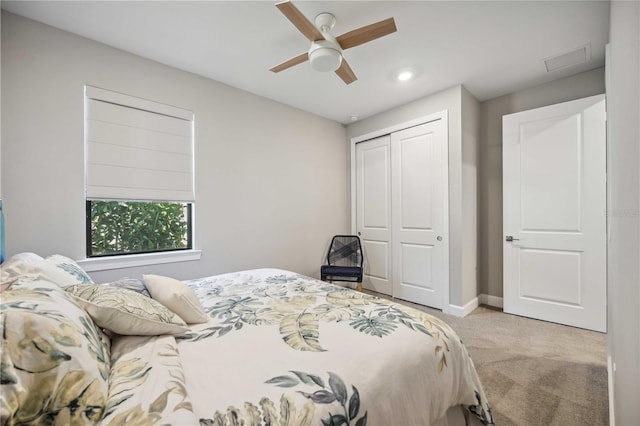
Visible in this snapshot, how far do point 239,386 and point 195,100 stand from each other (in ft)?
9.17

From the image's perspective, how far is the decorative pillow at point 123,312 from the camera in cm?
95

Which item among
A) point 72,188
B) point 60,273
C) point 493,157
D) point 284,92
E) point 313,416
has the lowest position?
point 313,416

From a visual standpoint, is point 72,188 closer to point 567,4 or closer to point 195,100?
point 195,100

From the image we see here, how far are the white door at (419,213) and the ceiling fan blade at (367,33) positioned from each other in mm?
1727

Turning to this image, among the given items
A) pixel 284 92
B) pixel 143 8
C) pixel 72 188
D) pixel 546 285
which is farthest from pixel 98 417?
pixel 546 285

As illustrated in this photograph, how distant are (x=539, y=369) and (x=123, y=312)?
262 cm

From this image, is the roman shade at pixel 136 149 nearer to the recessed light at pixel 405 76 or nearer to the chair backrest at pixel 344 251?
the chair backrest at pixel 344 251

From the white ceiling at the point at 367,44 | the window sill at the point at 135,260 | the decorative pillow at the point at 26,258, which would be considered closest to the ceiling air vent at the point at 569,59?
the white ceiling at the point at 367,44

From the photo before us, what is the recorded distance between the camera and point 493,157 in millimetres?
3361

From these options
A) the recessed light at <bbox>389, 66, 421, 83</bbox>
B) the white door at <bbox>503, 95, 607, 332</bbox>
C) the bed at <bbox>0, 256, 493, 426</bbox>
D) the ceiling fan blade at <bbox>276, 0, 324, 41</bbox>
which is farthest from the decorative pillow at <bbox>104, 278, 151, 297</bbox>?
the white door at <bbox>503, 95, 607, 332</bbox>

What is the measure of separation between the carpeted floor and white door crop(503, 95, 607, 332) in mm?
237

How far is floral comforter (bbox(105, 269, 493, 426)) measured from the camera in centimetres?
73

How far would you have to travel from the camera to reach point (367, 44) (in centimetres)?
230

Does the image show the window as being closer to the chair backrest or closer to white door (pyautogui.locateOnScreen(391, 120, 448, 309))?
the chair backrest
